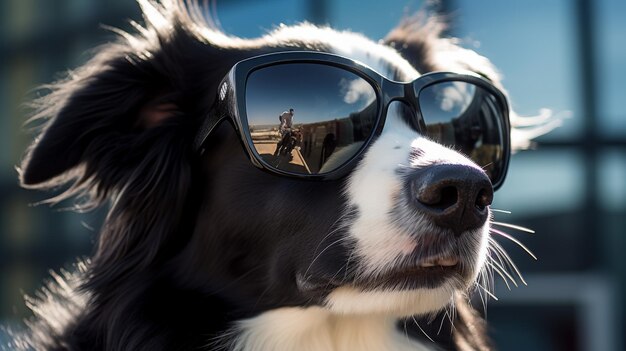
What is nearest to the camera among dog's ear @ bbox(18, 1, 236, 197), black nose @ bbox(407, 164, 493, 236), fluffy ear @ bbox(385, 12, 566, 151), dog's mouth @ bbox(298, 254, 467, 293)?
black nose @ bbox(407, 164, 493, 236)

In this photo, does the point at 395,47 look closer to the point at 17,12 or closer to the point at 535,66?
the point at 535,66

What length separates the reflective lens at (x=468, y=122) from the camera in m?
2.33

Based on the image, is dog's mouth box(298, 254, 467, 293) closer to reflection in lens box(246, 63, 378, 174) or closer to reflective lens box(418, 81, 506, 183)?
reflection in lens box(246, 63, 378, 174)

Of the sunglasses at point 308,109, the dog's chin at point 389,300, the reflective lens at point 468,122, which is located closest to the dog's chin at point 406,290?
the dog's chin at point 389,300

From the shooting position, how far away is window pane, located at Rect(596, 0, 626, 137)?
22.6 feet

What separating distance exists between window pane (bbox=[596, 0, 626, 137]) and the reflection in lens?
5250 mm

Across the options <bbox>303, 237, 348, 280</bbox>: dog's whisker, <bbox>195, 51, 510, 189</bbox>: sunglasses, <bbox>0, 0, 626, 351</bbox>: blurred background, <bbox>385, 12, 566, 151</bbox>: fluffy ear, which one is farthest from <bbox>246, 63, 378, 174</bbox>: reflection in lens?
<bbox>0, 0, 626, 351</bbox>: blurred background

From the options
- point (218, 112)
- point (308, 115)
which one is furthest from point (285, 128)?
point (218, 112)

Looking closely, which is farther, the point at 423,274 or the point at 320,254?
the point at 320,254

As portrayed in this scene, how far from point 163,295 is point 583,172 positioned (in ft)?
17.4

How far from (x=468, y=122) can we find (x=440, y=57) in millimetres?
480

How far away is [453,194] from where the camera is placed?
1.87m

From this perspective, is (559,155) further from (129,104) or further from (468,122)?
(129,104)

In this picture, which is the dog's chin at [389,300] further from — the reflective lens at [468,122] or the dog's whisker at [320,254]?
the reflective lens at [468,122]
